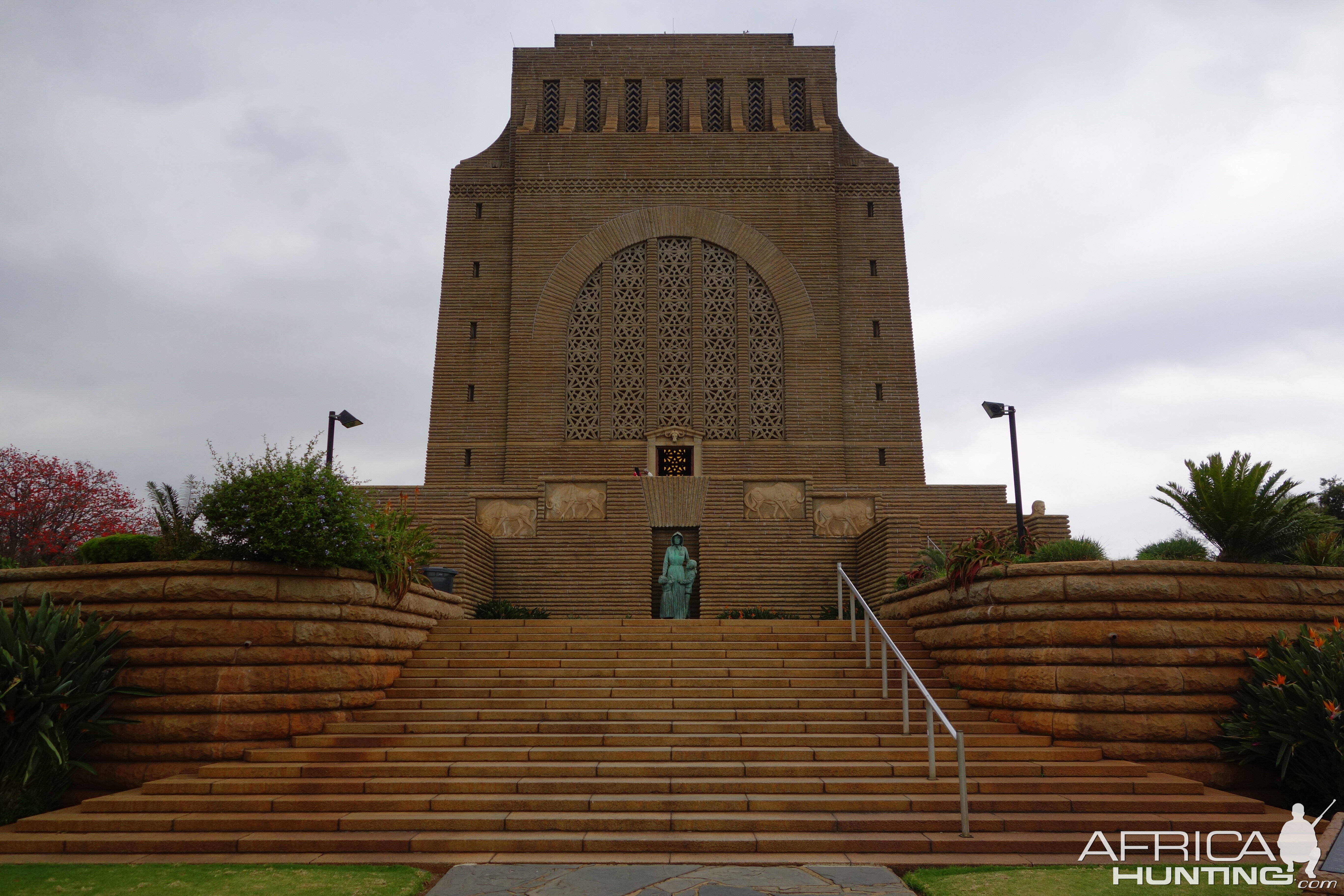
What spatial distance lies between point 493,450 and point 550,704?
13.9 m

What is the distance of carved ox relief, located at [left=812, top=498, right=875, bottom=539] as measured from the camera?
60.6 feet

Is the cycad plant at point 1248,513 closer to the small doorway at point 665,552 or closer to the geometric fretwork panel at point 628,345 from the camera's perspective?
the small doorway at point 665,552

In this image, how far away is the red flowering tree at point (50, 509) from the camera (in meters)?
21.0

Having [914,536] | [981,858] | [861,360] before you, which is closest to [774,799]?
[981,858]

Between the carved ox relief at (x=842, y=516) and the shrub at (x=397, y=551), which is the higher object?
the carved ox relief at (x=842, y=516)

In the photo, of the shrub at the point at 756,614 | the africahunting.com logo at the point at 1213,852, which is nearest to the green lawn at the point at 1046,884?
the africahunting.com logo at the point at 1213,852

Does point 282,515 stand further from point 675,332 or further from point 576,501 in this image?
point 675,332

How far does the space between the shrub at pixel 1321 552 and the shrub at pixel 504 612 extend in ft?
37.7

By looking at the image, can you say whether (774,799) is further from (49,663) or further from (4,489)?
(4,489)

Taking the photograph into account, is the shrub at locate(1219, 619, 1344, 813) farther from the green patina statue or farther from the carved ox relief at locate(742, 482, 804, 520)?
the carved ox relief at locate(742, 482, 804, 520)

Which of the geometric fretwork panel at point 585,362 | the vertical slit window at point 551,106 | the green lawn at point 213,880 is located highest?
the vertical slit window at point 551,106

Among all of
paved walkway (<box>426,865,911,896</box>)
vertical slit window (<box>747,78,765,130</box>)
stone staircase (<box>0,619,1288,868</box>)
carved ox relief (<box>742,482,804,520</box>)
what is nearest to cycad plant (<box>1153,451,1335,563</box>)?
stone staircase (<box>0,619,1288,868</box>)

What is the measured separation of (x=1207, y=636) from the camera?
322 inches

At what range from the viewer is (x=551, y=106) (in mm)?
25047
